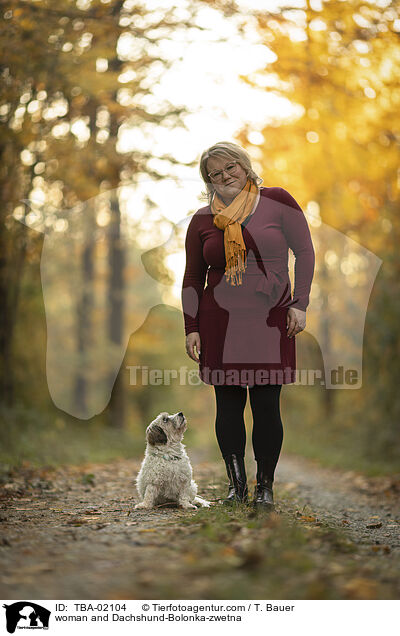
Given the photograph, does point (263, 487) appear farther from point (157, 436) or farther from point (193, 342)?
point (193, 342)

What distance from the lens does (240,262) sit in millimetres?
3984

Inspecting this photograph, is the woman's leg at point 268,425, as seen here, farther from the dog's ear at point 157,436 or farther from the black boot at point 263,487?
the dog's ear at point 157,436

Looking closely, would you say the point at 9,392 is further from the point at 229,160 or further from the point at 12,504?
the point at 229,160

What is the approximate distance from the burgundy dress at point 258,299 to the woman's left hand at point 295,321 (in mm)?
42

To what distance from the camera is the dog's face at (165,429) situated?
441 cm

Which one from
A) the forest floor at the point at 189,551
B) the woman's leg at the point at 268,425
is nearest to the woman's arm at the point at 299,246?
the woman's leg at the point at 268,425

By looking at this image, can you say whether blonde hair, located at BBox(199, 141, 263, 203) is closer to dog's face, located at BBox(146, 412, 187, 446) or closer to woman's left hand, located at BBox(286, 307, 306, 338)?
woman's left hand, located at BBox(286, 307, 306, 338)

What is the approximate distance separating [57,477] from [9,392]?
3440 mm

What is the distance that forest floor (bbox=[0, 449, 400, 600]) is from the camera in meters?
2.42
